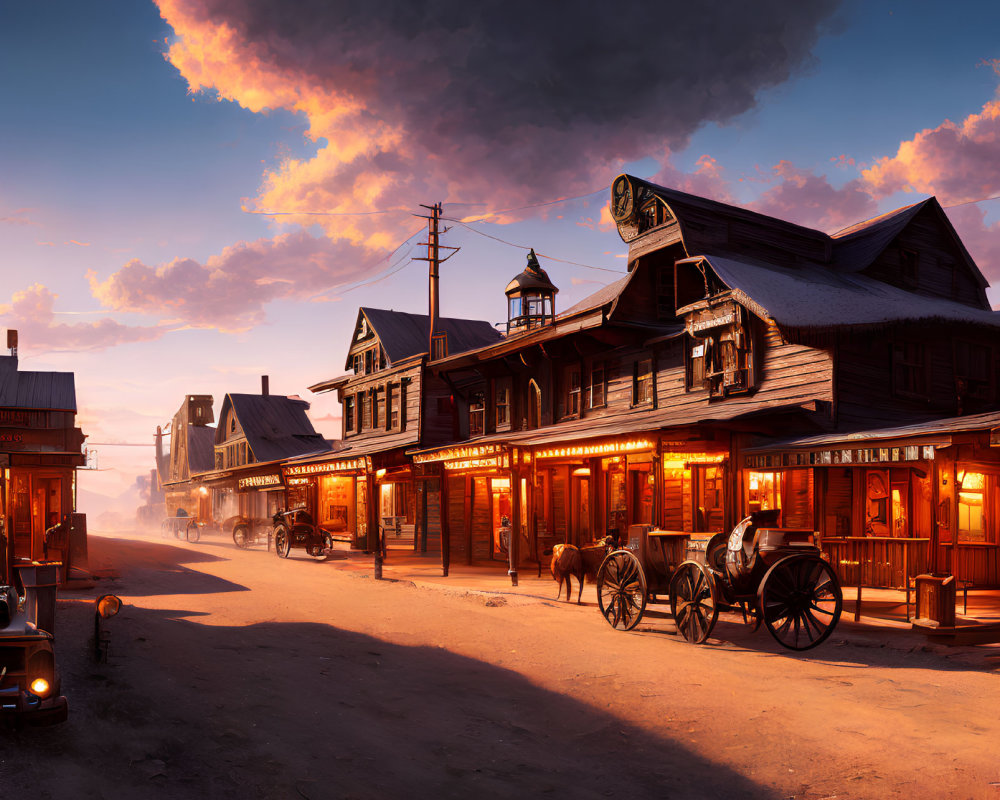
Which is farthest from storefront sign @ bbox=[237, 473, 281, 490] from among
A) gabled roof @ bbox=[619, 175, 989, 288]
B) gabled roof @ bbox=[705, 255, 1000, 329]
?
gabled roof @ bbox=[705, 255, 1000, 329]

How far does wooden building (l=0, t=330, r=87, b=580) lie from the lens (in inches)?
867

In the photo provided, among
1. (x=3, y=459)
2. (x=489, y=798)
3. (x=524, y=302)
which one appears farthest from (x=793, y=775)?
(x=524, y=302)

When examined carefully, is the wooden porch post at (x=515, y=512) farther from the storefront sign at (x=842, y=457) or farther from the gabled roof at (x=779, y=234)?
the gabled roof at (x=779, y=234)

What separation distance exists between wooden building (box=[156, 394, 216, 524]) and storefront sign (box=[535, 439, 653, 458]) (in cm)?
4098

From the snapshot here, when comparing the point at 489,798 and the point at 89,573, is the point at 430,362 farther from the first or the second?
the point at 489,798

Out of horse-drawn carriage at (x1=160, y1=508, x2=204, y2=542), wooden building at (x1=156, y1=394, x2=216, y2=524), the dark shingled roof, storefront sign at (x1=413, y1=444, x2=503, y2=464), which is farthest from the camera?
wooden building at (x1=156, y1=394, x2=216, y2=524)

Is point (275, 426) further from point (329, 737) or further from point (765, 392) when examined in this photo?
point (329, 737)

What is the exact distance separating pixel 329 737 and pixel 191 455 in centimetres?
5583

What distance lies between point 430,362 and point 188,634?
19.7m

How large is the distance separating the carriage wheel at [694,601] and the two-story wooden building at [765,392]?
336cm

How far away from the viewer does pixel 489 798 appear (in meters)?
6.18

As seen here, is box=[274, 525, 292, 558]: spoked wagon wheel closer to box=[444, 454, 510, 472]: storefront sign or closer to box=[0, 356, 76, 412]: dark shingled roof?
box=[0, 356, 76, 412]: dark shingled roof

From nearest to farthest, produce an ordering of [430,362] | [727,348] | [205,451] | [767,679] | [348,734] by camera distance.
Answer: [348,734] → [767,679] → [727,348] → [430,362] → [205,451]

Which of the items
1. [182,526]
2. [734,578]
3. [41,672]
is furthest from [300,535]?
[182,526]
